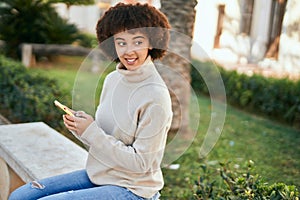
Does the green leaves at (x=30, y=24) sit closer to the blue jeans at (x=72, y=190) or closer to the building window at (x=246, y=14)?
the building window at (x=246, y=14)

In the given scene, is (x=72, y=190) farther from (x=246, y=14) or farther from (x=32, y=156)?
(x=246, y=14)

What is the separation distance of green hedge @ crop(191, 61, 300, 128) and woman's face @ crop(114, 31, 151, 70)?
15.9 feet

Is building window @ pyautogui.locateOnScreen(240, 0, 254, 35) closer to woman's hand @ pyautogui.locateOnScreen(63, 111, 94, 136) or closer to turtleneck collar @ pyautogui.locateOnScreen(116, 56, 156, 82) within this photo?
turtleneck collar @ pyautogui.locateOnScreen(116, 56, 156, 82)

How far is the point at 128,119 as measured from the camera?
1.89 m

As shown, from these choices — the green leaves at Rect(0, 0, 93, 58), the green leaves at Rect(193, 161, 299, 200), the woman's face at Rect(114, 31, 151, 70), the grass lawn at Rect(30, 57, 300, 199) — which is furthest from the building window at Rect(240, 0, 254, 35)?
the woman's face at Rect(114, 31, 151, 70)

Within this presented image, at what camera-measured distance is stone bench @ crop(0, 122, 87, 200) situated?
286cm

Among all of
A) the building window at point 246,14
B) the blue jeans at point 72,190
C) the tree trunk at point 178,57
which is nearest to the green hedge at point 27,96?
the tree trunk at point 178,57

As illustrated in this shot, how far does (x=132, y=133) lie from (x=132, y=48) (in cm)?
38

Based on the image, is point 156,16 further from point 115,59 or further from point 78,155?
point 78,155

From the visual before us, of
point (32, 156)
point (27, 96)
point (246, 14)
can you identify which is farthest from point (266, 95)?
point (32, 156)

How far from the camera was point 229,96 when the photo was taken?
789cm

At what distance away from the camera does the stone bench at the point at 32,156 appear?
2856 millimetres

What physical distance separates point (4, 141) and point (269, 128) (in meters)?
3.96

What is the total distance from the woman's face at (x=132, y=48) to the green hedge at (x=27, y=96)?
9.92 ft
